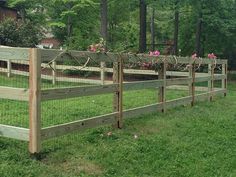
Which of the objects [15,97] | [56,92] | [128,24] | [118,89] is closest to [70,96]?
[56,92]

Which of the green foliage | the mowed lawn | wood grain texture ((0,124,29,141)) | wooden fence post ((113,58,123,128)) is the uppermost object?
the green foliage

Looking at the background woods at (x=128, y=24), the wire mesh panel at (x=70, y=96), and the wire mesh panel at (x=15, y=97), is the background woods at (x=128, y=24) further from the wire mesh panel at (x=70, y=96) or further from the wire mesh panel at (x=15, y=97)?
the wire mesh panel at (x=15, y=97)

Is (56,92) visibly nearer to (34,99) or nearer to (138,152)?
(34,99)

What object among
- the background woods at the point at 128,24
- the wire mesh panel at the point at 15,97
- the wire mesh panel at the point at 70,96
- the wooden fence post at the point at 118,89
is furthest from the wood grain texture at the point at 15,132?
the background woods at the point at 128,24

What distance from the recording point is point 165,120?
9211 millimetres

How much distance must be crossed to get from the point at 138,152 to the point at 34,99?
1762mm

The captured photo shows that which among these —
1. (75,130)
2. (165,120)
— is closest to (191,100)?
(165,120)

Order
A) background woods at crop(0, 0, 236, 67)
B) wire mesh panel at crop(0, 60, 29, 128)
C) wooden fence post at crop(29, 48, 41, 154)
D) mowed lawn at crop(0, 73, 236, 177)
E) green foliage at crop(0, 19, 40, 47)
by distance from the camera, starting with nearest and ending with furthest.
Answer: mowed lawn at crop(0, 73, 236, 177) → wooden fence post at crop(29, 48, 41, 154) → wire mesh panel at crop(0, 60, 29, 128) → green foliage at crop(0, 19, 40, 47) → background woods at crop(0, 0, 236, 67)

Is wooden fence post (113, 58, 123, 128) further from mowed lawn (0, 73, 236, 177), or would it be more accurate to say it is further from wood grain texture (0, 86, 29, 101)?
wood grain texture (0, 86, 29, 101)

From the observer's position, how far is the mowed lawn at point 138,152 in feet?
18.6

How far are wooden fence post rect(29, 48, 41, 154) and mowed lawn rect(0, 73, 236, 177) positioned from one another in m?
0.22

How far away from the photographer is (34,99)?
5824 mm

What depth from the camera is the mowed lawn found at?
18.6 ft

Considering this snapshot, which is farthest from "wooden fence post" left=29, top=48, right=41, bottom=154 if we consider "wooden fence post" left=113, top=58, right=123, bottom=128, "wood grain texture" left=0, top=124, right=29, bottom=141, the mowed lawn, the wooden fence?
"wooden fence post" left=113, top=58, right=123, bottom=128
